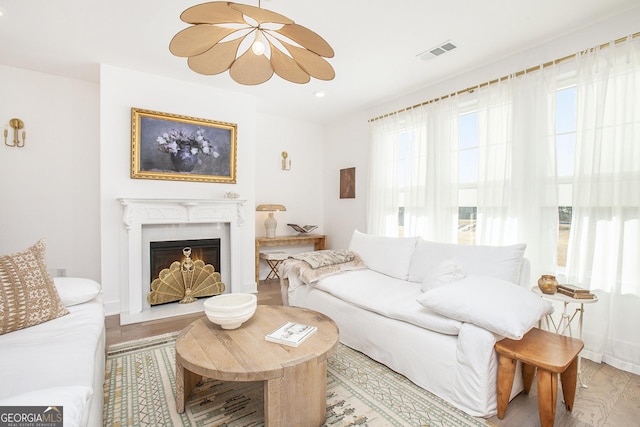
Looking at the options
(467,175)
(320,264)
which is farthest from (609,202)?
(320,264)

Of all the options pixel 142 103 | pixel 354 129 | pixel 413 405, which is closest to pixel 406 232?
pixel 354 129

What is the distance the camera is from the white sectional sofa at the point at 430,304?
1.68m

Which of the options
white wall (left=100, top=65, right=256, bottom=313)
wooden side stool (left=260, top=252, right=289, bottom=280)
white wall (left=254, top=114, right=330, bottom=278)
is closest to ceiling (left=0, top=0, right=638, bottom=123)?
white wall (left=100, top=65, right=256, bottom=313)

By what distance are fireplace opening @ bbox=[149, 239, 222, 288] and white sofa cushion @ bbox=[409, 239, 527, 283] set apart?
2410 mm

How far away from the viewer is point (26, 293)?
169cm

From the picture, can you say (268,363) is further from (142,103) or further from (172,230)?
(142,103)

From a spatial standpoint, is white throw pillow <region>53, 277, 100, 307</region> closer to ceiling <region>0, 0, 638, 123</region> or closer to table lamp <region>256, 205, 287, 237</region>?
ceiling <region>0, 0, 638, 123</region>

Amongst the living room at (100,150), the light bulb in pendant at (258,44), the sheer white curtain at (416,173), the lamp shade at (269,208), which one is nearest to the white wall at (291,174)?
the lamp shade at (269,208)

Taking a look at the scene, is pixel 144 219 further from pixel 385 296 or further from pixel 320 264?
pixel 385 296

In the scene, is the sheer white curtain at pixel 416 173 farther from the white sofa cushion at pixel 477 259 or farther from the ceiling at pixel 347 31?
the white sofa cushion at pixel 477 259

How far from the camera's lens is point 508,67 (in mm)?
2855

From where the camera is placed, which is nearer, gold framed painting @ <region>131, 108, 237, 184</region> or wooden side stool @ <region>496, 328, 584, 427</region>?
wooden side stool @ <region>496, 328, 584, 427</region>

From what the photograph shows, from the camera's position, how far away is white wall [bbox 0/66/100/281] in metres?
3.20

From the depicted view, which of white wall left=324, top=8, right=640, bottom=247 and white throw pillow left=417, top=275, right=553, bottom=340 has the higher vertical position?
white wall left=324, top=8, right=640, bottom=247
